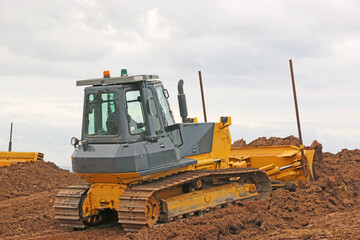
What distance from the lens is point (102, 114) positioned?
1123 centimetres

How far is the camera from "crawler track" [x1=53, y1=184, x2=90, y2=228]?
453 inches

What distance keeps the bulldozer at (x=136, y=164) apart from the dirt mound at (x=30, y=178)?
793 cm

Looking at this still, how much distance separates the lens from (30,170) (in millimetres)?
20750

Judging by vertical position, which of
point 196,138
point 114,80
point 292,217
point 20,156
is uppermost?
point 114,80

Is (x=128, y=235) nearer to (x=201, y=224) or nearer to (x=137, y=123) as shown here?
(x=201, y=224)

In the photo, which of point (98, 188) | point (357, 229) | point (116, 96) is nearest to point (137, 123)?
point (116, 96)

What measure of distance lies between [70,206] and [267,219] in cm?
432

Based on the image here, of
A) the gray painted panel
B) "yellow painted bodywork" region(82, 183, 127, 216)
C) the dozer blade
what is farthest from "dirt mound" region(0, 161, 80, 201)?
the gray painted panel

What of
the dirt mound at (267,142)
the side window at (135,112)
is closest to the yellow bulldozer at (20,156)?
the dirt mound at (267,142)

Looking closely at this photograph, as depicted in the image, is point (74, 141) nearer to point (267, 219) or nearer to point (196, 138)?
point (196, 138)

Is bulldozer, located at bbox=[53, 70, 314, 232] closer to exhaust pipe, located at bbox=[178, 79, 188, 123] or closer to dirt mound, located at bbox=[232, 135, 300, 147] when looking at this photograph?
exhaust pipe, located at bbox=[178, 79, 188, 123]

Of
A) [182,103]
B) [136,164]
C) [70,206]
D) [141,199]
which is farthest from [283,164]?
[70,206]

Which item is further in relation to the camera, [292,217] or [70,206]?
[292,217]

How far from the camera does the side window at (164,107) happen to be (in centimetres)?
1170
